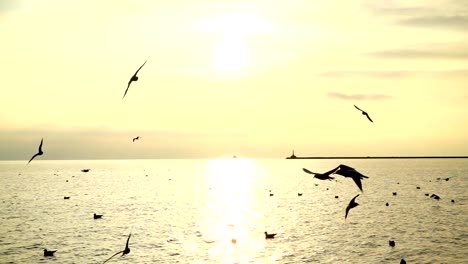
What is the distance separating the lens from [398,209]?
88.4 m

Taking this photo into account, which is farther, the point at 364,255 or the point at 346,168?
the point at 364,255

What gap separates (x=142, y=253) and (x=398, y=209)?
5411 centimetres

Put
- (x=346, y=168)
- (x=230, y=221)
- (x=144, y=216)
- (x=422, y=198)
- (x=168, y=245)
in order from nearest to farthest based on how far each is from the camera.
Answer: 1. (x=346, y=168)
2. (x=168, y=245)
3. (x=230, y=221)
4. (x=144, y=216)
5. (x=422, y=198)

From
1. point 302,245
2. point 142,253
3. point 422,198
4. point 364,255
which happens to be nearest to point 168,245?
point 142,253

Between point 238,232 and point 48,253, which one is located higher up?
point 238,232

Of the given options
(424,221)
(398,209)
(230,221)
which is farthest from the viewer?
(398,209)

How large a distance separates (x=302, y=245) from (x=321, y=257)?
6.20 m

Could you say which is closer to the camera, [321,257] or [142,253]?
[321,257]

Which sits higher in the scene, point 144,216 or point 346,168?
point 346,168

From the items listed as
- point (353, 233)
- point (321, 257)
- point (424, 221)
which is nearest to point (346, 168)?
point (321, 257)

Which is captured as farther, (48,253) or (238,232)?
(238,232)

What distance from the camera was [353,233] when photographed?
201ft

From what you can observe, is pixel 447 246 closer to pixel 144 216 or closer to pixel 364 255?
pixel 364 255

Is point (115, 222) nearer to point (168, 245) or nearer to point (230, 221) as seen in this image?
point (230, 221)
